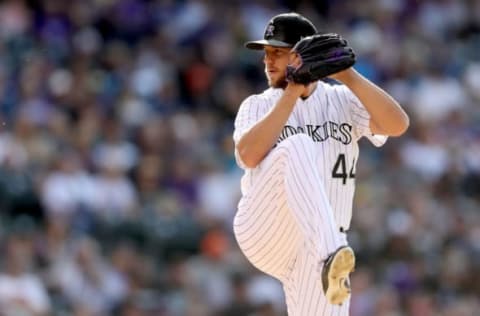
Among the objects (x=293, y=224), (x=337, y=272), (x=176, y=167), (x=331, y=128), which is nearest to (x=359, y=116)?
(x=331, y=128)

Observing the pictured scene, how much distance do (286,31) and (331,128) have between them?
1.84 ft

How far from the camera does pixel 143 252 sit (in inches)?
452

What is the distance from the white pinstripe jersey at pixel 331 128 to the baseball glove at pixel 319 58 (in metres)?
0.37

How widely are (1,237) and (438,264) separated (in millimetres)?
4256

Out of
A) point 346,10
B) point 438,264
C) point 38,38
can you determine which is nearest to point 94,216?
point 38,38

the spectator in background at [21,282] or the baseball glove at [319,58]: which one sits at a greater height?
the spectator in background at [21,282]

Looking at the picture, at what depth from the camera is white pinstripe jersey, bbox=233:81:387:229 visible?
682 centimetres

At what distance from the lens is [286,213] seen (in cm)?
669

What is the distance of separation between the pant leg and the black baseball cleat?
60 mm

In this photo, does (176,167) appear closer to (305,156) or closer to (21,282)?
(21,282)

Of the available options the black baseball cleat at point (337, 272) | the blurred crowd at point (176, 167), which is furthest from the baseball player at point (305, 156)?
the blurred crowd at point (176, 167)

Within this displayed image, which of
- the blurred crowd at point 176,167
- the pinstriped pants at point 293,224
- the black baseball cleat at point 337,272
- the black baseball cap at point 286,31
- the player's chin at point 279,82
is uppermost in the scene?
the blurred crowd at point 176,167

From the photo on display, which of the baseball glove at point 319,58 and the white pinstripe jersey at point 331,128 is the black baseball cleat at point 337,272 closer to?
the white pinstripe jersey at point 331,128

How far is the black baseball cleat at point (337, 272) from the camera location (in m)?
6.30
